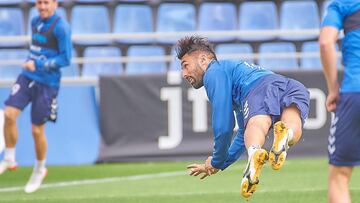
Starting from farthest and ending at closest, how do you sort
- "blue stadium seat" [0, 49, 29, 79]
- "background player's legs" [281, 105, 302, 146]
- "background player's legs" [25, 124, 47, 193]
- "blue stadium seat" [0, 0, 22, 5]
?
"blue stadium seat" [0, 0, 22, 5], "blue stadium seat" [0, 49, 29, 79], "background player's legs" [25, 124, 47, 193], "background player's legs" [281, 105, 302, 146]

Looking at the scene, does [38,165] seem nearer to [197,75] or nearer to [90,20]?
[197,75]

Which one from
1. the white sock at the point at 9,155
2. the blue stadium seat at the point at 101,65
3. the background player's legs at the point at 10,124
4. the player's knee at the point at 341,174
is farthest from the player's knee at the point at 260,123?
the blue stadium seat at the point at 101,65

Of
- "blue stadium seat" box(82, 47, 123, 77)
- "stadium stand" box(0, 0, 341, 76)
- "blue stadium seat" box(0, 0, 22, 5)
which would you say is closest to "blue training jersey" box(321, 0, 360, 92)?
"blue stadium seat" box(82, 47, 123, 77)

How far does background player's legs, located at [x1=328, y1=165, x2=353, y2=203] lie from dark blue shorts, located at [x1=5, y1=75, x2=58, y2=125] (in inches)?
255

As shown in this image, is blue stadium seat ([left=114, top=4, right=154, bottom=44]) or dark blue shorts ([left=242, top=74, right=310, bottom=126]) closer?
dark blue shorts ([left=242, top=74, right=310, bottom=126])

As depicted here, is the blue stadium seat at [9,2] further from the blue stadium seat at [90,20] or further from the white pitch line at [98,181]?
the white pitch line at [98,181]

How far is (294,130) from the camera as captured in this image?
720 centimetres

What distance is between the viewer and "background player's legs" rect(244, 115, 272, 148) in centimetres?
696

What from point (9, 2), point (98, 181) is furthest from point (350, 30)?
point (9, 2)

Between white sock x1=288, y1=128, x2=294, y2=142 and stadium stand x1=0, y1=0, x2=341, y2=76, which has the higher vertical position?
white sock x1=288, y1=128, x2=294, y2=142

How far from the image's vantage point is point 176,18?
59.5ft

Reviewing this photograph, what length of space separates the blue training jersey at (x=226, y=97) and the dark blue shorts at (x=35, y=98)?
4720mm

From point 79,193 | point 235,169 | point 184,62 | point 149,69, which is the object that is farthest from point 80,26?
point 184,62

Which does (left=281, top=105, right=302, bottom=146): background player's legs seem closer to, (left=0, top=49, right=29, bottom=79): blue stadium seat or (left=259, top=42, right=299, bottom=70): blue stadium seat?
(left=259, top=42, right=299, bottom=70): blue stadium seat
